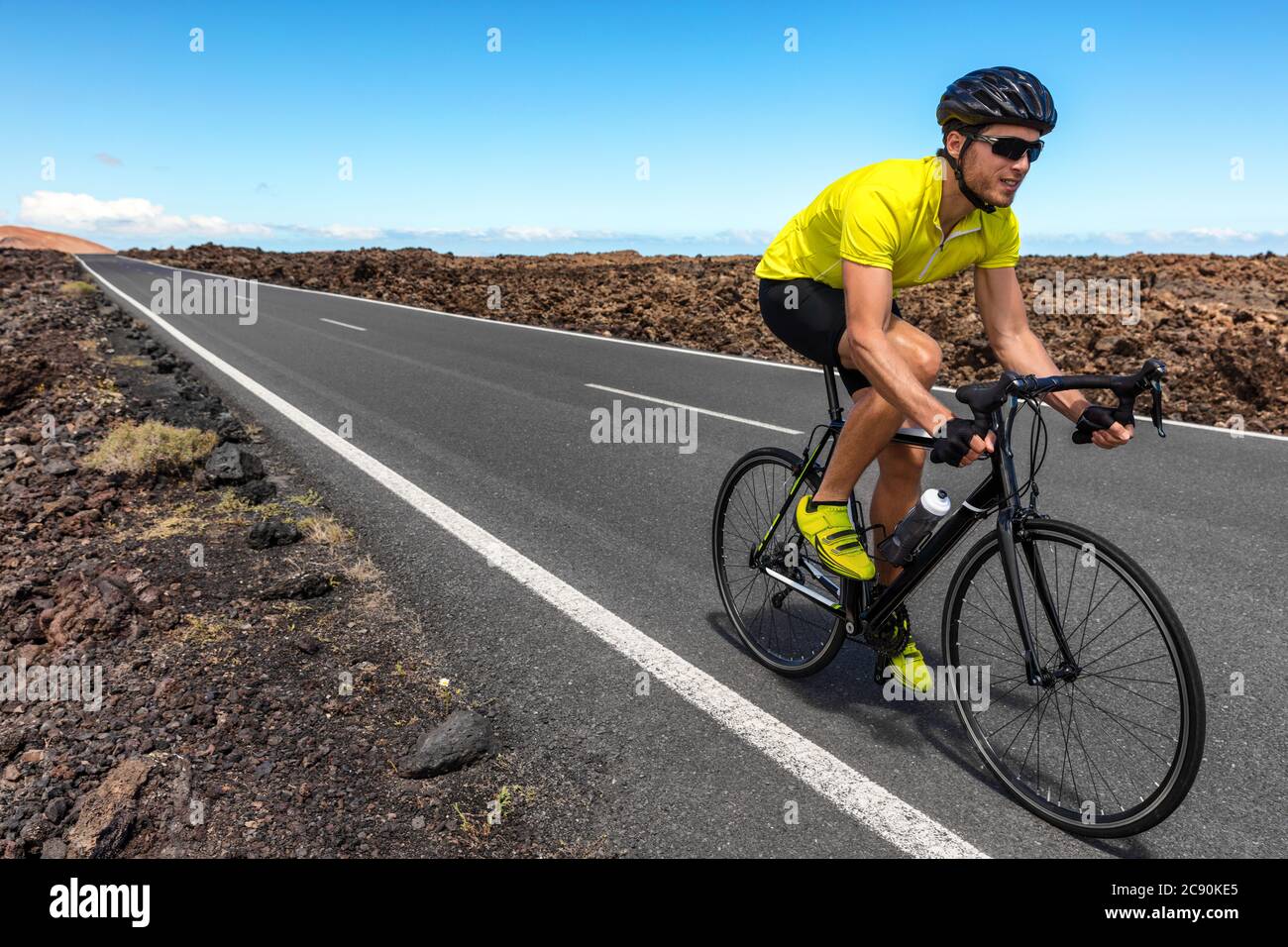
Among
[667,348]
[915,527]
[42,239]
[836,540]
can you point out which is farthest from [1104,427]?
[42,239]

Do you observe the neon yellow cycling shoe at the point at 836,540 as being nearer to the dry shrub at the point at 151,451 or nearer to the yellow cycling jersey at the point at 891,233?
the yellow cycling jersey at the point at 891,233

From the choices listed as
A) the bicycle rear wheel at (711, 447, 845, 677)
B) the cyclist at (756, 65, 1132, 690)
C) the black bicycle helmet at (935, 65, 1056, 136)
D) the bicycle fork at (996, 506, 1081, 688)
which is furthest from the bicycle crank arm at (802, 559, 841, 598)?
the black bicycle helmet at (935, 65, 1056, 136)

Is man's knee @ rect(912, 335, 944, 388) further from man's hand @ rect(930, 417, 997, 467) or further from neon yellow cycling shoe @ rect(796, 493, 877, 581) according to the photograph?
neon yellow cycling shoe @ rect(796, 493, 877, 581)

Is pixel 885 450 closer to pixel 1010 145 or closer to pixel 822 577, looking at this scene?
pixel 822 577

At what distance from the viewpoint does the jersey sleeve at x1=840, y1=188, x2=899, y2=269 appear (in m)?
2.64

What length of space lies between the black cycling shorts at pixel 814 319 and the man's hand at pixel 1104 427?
0.73m

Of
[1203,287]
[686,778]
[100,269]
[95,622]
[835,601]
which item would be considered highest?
[100,269]

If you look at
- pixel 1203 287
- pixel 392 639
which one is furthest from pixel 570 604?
pixel 1203 287

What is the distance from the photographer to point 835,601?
10.7ft

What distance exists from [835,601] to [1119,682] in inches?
45.0

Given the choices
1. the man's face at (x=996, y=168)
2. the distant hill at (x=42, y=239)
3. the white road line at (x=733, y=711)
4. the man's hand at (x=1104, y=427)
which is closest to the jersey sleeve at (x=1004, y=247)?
the man's face at (x=996, y=168)

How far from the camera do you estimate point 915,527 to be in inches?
110

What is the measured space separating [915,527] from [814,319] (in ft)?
2.85

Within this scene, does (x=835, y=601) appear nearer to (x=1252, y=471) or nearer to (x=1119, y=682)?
(x=1119, y=682)
